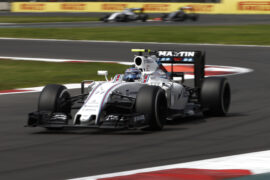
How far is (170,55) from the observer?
1131 centimetres

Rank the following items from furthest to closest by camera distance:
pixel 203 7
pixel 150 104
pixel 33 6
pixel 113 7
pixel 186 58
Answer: pixel 33 6, pixel 113 7, pixel 203 7, pixel 186 58, pixel 150 104

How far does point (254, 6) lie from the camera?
50844 mm

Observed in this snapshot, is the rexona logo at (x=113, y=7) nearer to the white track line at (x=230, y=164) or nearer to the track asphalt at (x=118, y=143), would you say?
the track asphalt at (x=118, y=143)

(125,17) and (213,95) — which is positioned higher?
(125,17)

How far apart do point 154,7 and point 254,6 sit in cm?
1001

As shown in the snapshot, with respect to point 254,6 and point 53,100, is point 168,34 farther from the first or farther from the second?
point 53,100

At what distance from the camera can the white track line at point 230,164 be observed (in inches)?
255

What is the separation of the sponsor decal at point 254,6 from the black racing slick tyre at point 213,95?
4074cm

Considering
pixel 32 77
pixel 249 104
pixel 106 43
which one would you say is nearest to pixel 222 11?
pixel 106 43

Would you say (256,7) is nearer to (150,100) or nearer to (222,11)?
(222,11)

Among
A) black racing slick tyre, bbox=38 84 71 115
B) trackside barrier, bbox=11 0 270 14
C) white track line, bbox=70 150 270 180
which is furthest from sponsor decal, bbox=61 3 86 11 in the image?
white track line, bbox=70 150 270 180

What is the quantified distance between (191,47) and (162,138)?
61.9 ft

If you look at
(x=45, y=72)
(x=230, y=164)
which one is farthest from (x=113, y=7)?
(x=230, y=164)

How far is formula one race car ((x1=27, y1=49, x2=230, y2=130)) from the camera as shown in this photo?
905 cm
